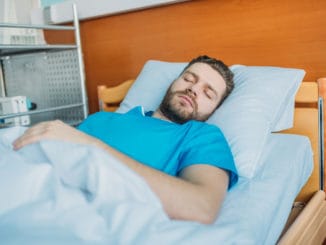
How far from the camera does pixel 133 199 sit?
0.59 m

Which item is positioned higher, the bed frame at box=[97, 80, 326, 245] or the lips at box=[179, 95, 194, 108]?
the lips at box=[179, 95, 194, 108]

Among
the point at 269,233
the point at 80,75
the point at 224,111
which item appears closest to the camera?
the point at 269,233

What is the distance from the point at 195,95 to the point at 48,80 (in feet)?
3.86

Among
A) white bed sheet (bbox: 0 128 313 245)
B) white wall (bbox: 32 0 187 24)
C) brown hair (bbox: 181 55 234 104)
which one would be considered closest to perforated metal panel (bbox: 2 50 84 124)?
white wall (bbox: 32 0 187 24)

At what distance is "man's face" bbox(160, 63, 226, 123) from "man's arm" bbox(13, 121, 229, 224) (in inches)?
12.8

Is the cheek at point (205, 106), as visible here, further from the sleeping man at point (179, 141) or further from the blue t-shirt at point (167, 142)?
the blue t-shirt at point (167, 142)

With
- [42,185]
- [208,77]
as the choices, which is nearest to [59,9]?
[208,77]

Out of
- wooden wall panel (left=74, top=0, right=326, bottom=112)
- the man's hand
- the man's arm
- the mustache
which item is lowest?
the man's arm

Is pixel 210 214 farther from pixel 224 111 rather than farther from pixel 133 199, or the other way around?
pixel 224 111

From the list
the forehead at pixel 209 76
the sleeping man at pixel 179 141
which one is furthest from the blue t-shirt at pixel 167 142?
the forehead at pixel 209 76

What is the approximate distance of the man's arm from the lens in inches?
27.0

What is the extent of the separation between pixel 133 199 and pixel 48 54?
160 centimetres

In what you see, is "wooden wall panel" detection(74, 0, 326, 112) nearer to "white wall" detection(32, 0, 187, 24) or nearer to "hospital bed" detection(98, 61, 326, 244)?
"white wall" detection(32, 0, 187, 24)

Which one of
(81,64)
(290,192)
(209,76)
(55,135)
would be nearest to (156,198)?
(55,135)
